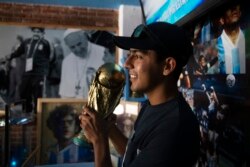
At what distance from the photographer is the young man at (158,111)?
2.52 ft

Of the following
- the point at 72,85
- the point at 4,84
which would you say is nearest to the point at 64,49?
the point at 72,85

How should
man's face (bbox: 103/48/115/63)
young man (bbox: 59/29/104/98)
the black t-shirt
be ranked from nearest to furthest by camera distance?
the black t-shirt → young man (bbox: 59/29/104/98) → man's face (bbox: 103/48/115/63)

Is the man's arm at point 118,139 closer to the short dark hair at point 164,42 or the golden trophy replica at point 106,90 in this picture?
the golden trophy replica at point 106,90

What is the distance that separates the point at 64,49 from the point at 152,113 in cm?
276

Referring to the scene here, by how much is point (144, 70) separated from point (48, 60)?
9.04 ft

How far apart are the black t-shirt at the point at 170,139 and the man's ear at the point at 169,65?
0.10 m

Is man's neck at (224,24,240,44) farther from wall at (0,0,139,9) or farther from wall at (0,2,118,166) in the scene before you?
wall at (0,2,118,166)

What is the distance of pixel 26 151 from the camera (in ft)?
10.8

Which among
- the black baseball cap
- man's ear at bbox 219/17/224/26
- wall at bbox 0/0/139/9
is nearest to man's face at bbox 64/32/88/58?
wall at bbox 0/0/139/9

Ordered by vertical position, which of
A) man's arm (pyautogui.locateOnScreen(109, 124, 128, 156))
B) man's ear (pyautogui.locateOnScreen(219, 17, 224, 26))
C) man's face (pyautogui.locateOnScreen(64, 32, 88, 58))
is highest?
man's face (pyautogui.locateOnScreen(64, 32, 88, 58))

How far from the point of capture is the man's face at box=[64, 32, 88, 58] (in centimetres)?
351

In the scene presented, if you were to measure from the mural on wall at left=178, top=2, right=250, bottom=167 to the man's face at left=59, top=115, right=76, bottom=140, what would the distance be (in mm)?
2218

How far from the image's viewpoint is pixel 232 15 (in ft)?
3.37

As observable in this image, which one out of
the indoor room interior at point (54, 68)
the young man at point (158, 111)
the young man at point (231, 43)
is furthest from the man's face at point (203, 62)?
the indoor room interior at point (54, 68)
